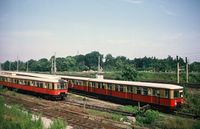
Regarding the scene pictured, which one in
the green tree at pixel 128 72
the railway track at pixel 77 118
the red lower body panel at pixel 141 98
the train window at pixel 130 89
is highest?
the green tree at pixel 128 72

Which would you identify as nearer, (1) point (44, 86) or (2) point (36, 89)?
(1) point (44, 86)

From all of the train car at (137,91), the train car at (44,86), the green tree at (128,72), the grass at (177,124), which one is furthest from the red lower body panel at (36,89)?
the grass at (177,124)

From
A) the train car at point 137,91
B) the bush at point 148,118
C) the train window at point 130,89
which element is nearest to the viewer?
the bush at point 148,118

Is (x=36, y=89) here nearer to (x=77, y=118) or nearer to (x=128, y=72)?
(x=128, y=72)

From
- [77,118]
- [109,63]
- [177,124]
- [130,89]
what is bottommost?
[77,118]

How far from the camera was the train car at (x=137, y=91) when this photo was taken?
71.7 ft

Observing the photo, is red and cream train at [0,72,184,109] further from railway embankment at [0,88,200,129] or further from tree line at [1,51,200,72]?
tree line at [1,51,200,72]

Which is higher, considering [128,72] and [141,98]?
[128,72]

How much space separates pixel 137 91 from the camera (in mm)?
24891

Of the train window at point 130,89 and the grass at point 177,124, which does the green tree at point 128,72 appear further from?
the grass at point 177,124

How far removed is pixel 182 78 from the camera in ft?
156

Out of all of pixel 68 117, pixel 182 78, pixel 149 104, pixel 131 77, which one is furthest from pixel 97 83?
pixel 182 78

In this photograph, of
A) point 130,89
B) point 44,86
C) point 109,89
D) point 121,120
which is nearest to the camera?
point 121,120

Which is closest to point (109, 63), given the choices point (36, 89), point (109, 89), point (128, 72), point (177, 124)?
point (128, 72)
